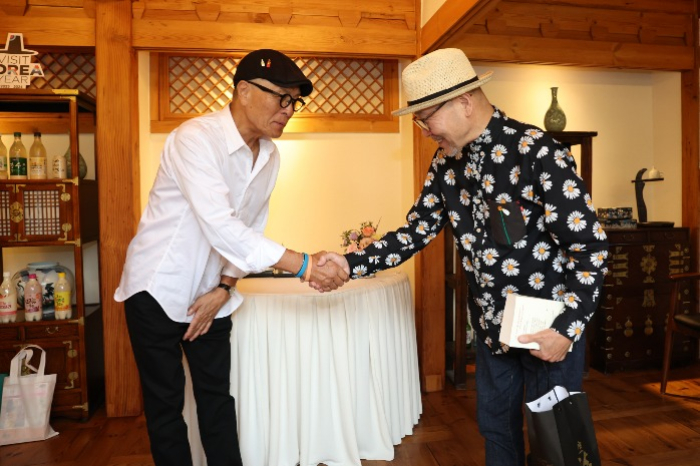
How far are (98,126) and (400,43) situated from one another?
5.42ft

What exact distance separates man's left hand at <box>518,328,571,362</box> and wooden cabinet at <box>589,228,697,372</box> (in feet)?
7.19

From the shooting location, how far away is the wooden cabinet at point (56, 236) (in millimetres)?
2586

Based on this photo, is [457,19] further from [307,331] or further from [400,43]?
[307,331]

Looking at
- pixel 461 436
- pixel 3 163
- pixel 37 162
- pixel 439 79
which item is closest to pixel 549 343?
pixel 439 79

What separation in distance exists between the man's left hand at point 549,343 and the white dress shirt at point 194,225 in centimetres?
74

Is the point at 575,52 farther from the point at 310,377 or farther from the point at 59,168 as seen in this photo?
the point at 59,168

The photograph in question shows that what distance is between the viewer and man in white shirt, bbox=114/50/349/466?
5.03 ft

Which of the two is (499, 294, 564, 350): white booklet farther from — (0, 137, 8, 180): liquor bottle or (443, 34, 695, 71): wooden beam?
(0, 137, 8, 180): liquor bottle

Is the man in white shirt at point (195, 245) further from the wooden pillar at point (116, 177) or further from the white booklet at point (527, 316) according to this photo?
the wooden pillar at point (116, 177)

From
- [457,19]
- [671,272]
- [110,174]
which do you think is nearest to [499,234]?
[457,19]

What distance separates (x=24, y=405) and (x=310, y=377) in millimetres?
1416

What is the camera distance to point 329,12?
113 inches

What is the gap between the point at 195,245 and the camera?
162 cm

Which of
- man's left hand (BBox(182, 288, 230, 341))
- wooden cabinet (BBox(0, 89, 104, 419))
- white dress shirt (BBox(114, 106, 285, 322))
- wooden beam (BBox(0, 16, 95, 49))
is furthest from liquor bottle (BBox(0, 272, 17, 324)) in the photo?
man's left hand (BBox(182, 288, 230, 341))
